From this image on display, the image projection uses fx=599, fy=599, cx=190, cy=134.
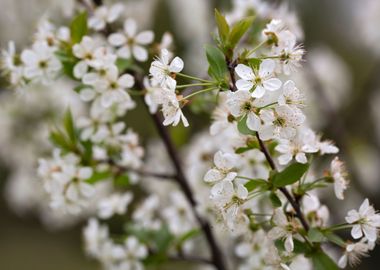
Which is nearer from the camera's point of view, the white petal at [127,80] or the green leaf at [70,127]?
the white petal at [127,80]

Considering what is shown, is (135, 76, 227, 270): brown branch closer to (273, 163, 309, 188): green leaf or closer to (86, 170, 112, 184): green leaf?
(86, 170, 112, 184): green leaf

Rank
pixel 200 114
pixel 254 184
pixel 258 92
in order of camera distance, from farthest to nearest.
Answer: pixel 200 114, pixel 254 184, pixel 258 92

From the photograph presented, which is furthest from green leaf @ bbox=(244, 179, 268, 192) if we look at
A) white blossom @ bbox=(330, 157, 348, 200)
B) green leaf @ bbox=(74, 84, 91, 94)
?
green leaf @ bbox=(74, 84, 91, 94)

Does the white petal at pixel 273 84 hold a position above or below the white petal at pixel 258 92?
below

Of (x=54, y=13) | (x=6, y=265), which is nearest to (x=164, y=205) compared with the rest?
(x=54, y=13)

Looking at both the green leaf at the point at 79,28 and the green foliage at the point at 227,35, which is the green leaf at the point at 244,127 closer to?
the green foliage at the point at 227,35

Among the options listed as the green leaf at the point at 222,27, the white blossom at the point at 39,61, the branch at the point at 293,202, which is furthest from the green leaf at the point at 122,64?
the branch at the point at 293,202

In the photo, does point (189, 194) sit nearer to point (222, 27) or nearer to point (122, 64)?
point (122, 64)

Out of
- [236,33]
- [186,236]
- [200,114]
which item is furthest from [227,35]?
[200,114]
